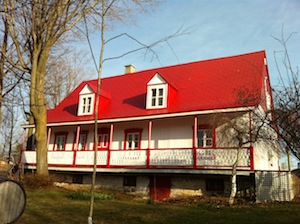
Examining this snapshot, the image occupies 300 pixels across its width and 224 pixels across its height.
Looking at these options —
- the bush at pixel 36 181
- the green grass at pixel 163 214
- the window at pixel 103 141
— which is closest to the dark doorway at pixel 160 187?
the green grass at pixel 163 214

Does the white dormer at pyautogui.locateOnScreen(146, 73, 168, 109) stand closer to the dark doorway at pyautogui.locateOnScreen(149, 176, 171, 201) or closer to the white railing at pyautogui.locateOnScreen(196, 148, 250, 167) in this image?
the dark doorway at pyautogui.locateOnScreen(149, 176, 171, 201)

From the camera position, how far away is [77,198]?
48.1ft

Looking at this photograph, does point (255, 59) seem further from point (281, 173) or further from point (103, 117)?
point (103, 117)

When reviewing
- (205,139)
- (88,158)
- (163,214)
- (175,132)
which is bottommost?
(163,214)

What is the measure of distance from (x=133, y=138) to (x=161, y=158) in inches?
159

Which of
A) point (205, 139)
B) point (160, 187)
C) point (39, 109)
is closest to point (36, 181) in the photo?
point (39, 109)

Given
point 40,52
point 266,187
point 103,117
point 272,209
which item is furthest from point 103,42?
point 40,52

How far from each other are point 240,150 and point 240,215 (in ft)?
13.2

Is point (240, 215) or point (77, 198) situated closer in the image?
point (240, 215)

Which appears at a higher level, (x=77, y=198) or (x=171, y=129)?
(x=171, y=129)

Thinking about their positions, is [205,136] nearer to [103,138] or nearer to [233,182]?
[233,182]

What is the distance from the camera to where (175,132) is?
1872cm

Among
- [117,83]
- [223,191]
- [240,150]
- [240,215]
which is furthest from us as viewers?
[117,83]

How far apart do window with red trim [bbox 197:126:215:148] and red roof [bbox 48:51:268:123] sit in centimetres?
147
